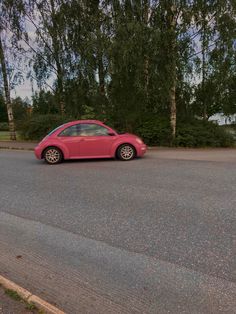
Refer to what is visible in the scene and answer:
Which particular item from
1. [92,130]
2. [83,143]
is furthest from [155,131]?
[83,143]

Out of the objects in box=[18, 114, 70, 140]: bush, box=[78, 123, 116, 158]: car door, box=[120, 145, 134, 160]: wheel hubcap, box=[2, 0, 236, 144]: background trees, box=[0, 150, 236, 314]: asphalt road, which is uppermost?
box=[2, 0, 236, 144]: background trees

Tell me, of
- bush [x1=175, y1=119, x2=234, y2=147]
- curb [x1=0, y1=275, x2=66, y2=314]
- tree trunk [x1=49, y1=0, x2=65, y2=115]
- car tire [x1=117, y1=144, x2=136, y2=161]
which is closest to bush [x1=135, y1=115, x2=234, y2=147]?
bush [x1=175, y1=119, x2=234, y2=147]

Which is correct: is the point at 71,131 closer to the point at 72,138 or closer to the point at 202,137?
the point at 72,138

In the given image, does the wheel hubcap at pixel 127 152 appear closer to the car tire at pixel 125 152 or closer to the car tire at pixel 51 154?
the car tire at pixel 125 152

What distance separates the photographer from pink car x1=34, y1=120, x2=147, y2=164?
9.73 metres

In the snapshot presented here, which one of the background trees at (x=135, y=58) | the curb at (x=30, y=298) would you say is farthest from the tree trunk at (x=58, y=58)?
the curb at (x=30, y=298)

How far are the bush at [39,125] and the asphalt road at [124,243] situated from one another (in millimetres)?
11909

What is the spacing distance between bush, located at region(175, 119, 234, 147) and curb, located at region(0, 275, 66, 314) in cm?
1261

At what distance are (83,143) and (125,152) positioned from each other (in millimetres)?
1598

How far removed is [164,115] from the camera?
51.2ft

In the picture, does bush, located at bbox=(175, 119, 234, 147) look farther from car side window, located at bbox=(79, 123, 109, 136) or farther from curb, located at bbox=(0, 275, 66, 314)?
curb, located at bbox=(0, 275, 66, 314)

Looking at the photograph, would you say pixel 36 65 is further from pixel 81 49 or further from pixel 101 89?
pixel 101 89

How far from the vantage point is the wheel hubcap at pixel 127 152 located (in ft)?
32.4

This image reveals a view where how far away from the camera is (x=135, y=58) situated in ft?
42.4
